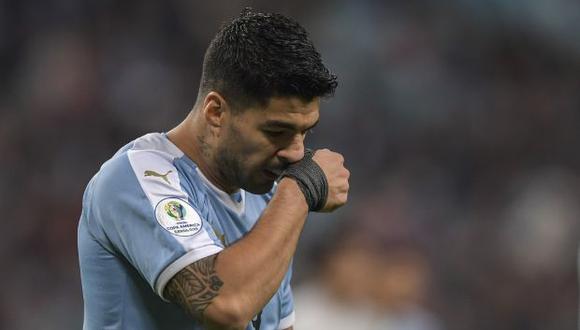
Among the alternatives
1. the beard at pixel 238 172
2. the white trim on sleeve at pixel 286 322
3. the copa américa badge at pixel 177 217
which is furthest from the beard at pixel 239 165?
the white trim on sleeve at pixel 286 322

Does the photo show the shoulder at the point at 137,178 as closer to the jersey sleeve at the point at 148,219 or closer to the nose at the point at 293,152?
the jersey sleeve at the point at 148,219

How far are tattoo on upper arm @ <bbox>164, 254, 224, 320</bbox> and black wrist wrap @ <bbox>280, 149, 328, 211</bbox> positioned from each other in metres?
0.41

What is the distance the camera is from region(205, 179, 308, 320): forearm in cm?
264

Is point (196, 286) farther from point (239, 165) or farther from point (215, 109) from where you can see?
point (215, 109)

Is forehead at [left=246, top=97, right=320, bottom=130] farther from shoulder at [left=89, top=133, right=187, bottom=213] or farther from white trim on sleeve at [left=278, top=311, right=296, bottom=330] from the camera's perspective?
white trim on sleeve at [left=278, top=311, right=296, bottom=330]

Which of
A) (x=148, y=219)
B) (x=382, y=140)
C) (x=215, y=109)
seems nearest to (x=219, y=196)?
(x=215, y=109)

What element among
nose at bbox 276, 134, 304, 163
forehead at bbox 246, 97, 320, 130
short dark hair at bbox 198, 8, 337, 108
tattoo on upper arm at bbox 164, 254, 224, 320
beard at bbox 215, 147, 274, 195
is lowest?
tattoo on upper arm at bbox 164, 254, 224, 320

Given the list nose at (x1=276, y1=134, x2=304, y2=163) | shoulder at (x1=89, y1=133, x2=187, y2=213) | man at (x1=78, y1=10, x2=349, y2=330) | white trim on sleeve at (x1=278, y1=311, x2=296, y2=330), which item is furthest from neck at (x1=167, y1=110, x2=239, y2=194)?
white trim on sleeve at (x1=278, y1=311, x2=296, y2=330)

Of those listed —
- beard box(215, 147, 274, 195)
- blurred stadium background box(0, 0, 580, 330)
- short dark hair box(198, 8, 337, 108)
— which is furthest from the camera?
blurred stadium background box(0, 0, 580, 330)

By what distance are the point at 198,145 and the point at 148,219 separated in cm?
42

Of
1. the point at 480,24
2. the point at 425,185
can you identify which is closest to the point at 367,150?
the point at 425,185

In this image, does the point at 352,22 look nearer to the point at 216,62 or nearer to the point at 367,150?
the point at 367,150

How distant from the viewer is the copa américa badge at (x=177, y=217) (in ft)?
9.03

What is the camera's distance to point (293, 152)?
3.02m
